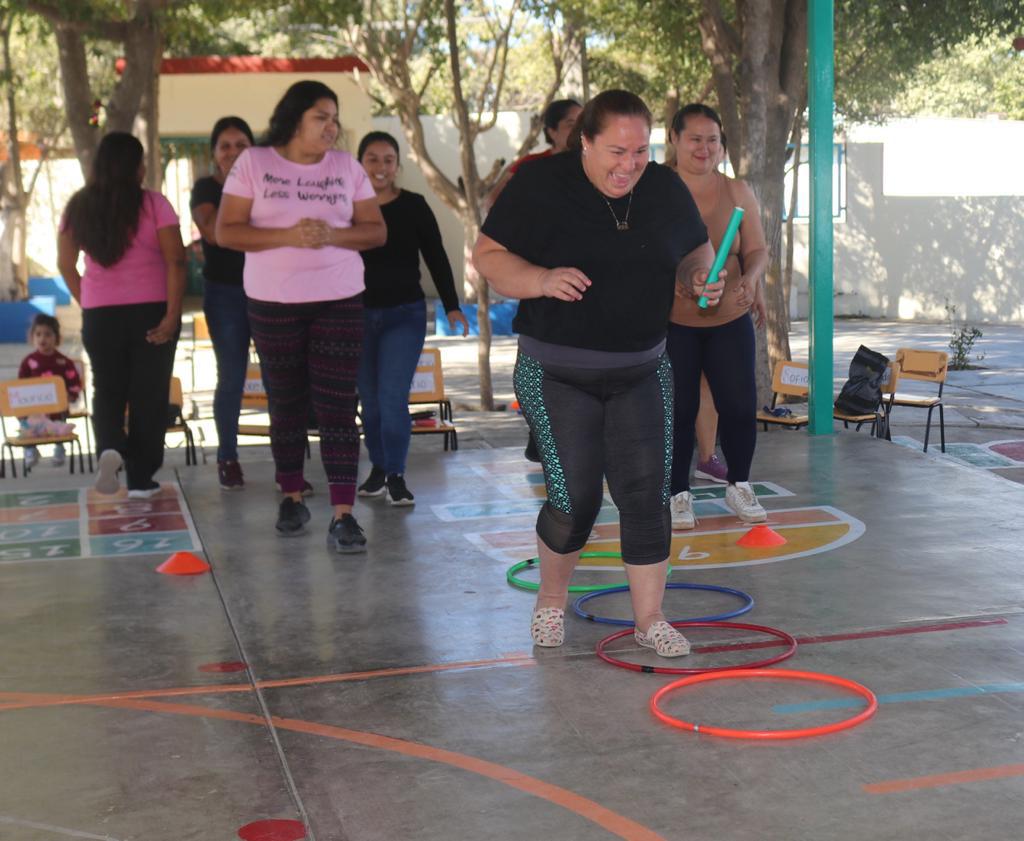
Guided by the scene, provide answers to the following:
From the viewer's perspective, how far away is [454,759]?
4102 mm

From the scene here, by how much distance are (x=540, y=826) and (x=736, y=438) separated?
12.0 ft

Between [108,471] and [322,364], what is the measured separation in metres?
1.98

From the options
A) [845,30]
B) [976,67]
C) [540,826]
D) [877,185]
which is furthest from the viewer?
[976,67]

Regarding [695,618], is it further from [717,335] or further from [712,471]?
[712,471]

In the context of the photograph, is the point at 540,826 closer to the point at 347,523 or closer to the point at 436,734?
the point at 436,734

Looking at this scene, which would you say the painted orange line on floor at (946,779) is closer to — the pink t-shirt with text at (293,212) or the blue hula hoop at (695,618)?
the blue hula hoop at (695,618)

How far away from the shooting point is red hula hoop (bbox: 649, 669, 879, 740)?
4.15 metres

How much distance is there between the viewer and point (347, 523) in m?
6.69

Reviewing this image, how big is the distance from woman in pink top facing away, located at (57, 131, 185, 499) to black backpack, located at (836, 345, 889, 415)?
4882 millimetres

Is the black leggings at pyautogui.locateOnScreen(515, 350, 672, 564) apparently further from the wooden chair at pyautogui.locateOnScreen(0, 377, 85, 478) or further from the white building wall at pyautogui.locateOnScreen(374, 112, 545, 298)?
the white building wall at pyautogui.locateOnScreen(374, 112, 545, 298)

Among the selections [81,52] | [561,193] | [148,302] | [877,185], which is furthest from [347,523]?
[877,185]

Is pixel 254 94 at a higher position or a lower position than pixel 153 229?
higher

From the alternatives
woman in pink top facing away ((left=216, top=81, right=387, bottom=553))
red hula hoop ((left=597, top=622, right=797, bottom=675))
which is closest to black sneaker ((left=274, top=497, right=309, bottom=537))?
woman in pink top facing away ((left=216, top=81, right=387, bottom=553))

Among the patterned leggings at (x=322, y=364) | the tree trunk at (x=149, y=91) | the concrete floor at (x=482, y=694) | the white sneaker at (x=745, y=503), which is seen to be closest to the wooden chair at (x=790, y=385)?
the concrete floor at (x=482, y=694)
